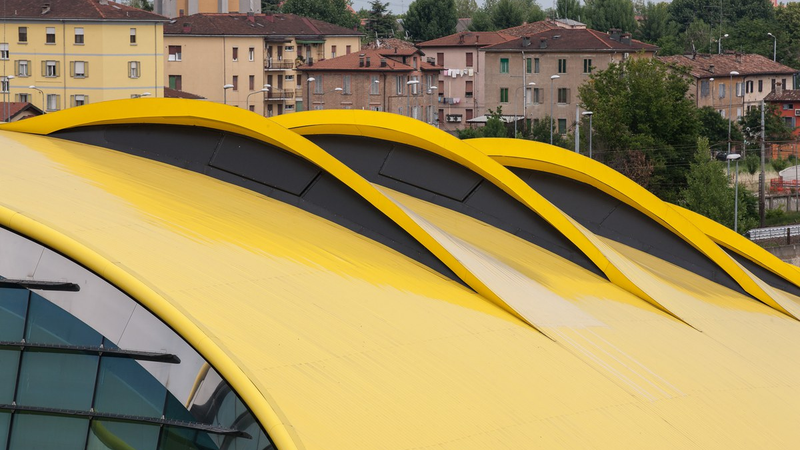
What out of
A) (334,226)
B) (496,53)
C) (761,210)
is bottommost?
(761,210)

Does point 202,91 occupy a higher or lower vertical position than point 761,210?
higher

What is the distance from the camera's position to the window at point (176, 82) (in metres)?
90.2

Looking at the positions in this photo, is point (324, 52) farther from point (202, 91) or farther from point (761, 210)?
point (761, 210)

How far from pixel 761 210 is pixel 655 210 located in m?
39.2

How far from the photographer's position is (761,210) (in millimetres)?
59562

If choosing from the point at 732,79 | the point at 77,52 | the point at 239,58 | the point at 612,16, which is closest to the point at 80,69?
the point at 77,52

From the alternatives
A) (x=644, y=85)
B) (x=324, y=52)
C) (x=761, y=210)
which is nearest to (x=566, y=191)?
(x=761, y=210)

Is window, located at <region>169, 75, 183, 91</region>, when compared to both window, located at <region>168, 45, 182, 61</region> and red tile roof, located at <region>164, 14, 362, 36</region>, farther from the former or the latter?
red tile roof, located at <region>164, 14, 362, 36</region>

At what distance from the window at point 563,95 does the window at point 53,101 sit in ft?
125

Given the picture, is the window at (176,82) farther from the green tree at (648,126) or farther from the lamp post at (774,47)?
the lamp post at (774,47)

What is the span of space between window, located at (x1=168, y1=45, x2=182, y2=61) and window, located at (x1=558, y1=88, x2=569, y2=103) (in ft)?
96.6

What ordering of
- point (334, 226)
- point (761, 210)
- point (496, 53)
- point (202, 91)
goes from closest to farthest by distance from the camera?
point (334, 226) → point (761, 210) → point (202, 91) → point (496, 53)

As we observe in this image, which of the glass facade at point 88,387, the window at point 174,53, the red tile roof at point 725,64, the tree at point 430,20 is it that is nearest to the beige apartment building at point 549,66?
the red tile roof at point 725,64

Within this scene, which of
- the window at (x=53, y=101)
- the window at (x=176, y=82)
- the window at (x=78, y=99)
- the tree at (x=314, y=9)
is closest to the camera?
the window at (x=78, y=99)
